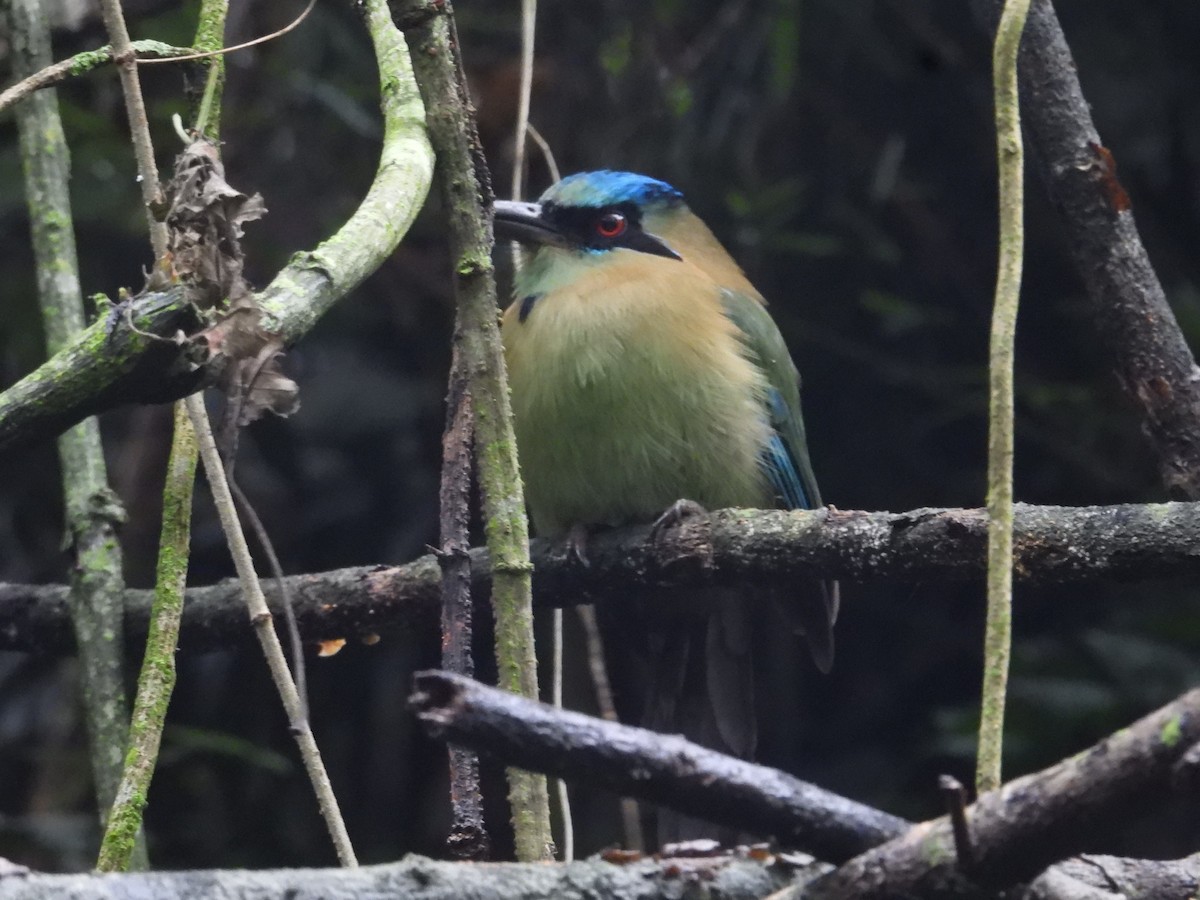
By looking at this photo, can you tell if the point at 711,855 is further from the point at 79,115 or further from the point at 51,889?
the point at 79,115

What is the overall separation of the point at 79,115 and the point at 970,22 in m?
2.77

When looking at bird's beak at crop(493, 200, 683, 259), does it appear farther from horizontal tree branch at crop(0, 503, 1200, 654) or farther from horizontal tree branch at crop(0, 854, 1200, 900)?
horizontal tree branch at crop(0, 854, 1200, 900)

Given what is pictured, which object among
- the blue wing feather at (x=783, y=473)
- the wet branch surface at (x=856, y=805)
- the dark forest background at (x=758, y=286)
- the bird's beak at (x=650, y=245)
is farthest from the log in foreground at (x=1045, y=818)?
the dark forest background at (x=758, y=286)

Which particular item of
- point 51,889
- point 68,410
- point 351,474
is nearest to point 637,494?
point 351,474

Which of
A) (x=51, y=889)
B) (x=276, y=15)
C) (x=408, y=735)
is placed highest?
(x=276, y=15)

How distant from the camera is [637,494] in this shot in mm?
3564

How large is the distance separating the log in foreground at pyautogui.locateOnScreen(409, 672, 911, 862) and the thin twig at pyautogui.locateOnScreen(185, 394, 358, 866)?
685mm

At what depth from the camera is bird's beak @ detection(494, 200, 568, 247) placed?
379cm

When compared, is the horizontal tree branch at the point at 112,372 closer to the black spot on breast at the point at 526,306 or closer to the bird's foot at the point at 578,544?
the bird's foot at the point at 578,544

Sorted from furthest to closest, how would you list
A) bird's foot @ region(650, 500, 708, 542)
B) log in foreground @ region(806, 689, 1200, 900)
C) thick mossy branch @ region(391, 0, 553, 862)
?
1. bird's foot @ region(650, 500, 708, 542)
2. thick mossy branch @ region(391, 0, 553, 862)
3. log in foreground @ region(806, 689, 1200, 900)

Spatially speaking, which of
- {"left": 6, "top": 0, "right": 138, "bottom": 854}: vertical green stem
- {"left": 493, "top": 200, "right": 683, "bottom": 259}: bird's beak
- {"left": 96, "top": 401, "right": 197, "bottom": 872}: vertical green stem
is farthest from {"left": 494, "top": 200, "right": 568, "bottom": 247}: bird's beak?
{"left": 96, "top": 401, "right": 197, "bottom": 872}: vertical green stem

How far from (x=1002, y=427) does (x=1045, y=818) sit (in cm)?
45

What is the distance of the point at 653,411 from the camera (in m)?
3.56

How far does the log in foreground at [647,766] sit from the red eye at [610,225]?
2738 mm
